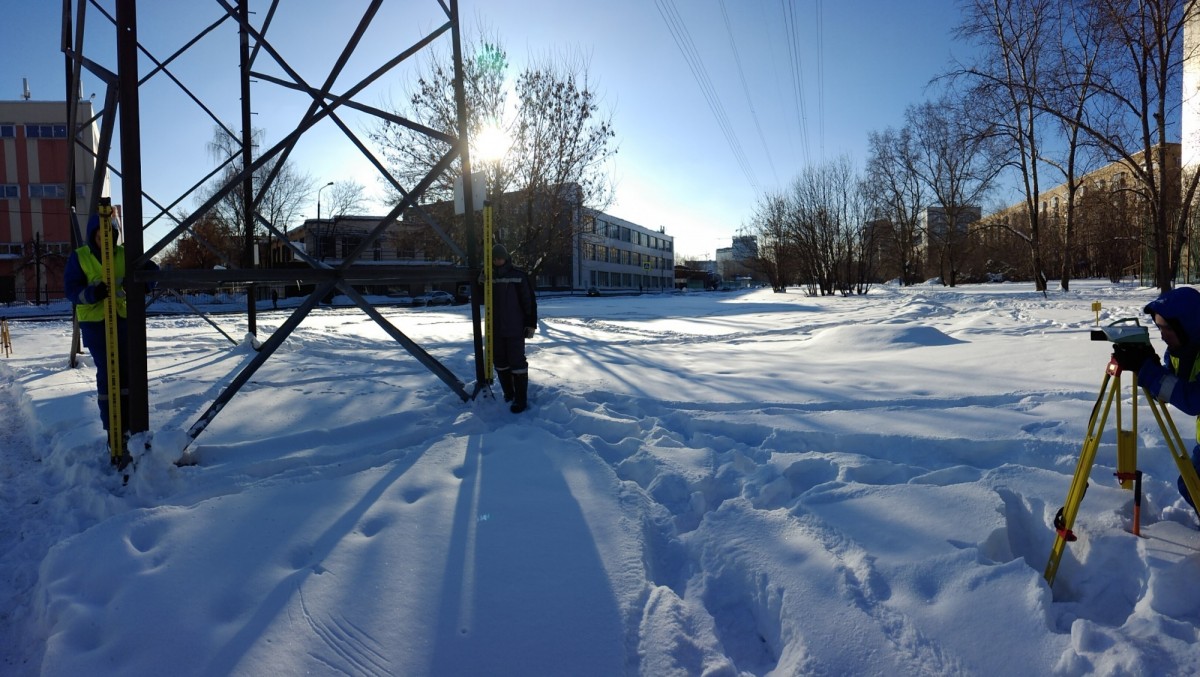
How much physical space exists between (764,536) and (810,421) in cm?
198

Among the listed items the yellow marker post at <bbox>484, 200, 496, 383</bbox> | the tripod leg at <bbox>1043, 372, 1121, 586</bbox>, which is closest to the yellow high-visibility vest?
the yellow marker post at <bbox>484, 200, 496, 383</bbox>

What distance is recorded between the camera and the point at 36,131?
136 feet

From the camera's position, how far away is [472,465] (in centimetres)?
388

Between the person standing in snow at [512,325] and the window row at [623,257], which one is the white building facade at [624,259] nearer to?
the window row at [623,257]

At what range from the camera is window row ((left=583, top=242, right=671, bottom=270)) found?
3095 inches

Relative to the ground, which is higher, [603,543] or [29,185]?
[29,185]

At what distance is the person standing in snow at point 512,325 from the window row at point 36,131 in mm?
54668

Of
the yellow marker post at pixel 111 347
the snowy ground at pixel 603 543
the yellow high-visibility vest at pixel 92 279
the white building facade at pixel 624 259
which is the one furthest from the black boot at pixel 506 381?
the white building facade at pixel 624 259

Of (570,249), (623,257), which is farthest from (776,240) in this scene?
(623,257)

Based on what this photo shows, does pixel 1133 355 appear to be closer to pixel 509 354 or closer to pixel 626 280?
pixel 509 354

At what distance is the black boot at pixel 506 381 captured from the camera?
214 inches

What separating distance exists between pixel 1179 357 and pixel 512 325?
4.38 m

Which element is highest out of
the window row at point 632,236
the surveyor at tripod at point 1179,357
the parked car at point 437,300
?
the window row at point 632,236

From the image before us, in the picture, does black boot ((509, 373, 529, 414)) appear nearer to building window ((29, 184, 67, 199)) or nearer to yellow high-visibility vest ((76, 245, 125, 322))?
yellow high-visibility vest ((76, 245, 125, 322))
